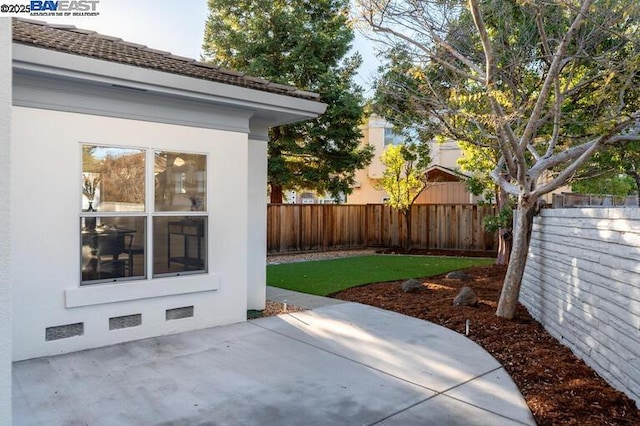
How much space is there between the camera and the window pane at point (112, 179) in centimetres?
571

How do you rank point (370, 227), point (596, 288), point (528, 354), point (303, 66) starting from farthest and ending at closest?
1. point (370, 227)
2. point (303, 66)
3. point (528, 354)
4. point (596, 288)

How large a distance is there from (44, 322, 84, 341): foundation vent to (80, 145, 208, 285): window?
21.5 inches

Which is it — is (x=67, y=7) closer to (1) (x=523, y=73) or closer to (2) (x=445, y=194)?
(1) (x=523, y=73)

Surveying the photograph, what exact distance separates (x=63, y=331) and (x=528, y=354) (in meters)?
5.64

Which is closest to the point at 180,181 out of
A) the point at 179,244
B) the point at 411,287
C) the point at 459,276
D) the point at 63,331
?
the point at 179,244

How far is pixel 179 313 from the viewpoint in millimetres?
6484

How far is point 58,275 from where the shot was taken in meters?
5.45

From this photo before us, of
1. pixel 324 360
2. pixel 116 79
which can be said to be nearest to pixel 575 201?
pixel 324 360

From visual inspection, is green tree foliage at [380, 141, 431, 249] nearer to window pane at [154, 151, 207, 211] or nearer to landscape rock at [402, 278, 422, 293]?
landscape rock at [402, 278, 422, 293]

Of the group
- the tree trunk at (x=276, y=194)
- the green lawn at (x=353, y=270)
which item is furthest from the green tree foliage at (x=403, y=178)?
the tree trunk at (x=276, y=194)

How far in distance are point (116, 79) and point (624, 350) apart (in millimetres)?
6140

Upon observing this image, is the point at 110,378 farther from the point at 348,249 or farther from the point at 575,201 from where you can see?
the point at 348,249

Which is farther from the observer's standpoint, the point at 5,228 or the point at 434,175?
the point at 434,175

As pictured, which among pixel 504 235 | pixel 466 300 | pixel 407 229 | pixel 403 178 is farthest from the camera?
pixel 407 229
